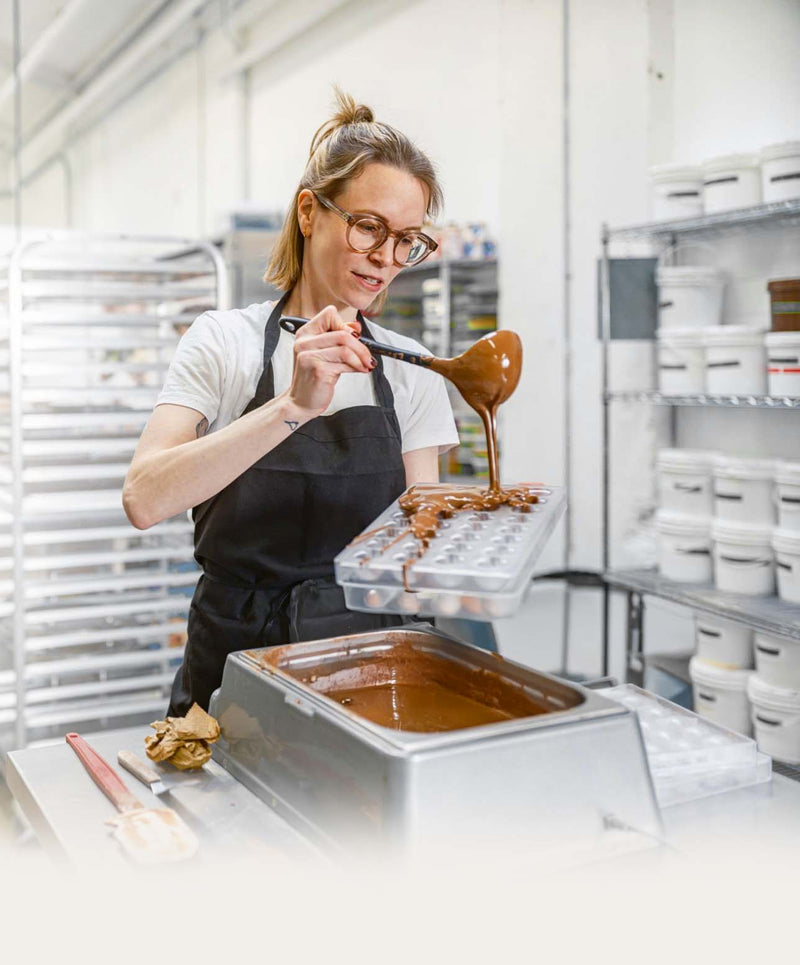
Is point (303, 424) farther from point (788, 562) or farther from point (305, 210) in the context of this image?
point (788, 562)

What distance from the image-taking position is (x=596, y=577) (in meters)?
4.84

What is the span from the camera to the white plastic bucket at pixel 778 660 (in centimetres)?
320

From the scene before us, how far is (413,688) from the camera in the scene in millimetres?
1461

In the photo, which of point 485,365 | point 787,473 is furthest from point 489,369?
point 787,473

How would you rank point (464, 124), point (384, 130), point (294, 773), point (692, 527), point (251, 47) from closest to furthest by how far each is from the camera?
point (294, 773) → point (384, 130) → point (692, 527) → point (464, 124) → point (251, 47)

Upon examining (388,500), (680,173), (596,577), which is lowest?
(596,577)

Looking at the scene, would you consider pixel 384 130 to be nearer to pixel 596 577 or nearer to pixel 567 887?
pixel 567 887

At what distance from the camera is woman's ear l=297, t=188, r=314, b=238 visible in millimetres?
1798

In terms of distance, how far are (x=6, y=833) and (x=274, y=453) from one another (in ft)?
6.18

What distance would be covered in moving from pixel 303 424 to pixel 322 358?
237 millimetres

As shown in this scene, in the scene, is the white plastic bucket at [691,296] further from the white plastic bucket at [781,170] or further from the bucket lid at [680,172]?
the white plastic bucket at [781,170]

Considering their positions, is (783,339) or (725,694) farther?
(725,694)

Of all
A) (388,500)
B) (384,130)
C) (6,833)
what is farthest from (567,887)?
(6,833)

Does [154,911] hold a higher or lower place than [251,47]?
lower
